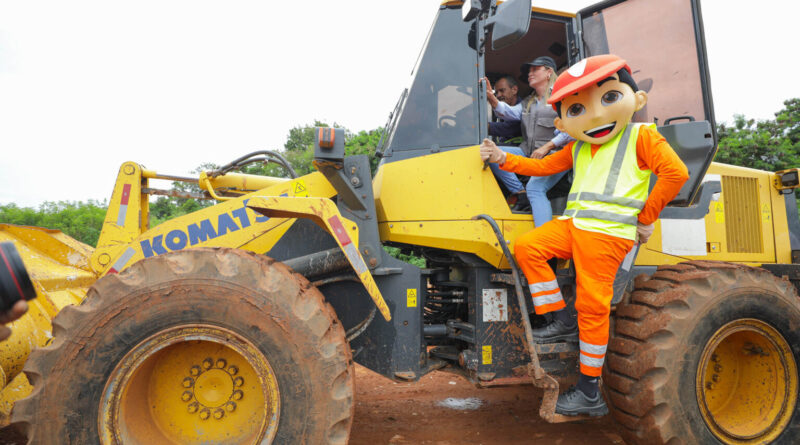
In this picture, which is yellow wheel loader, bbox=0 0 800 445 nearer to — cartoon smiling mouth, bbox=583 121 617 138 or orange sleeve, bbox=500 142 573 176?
orange sleeve, bbox=500 142 573 176

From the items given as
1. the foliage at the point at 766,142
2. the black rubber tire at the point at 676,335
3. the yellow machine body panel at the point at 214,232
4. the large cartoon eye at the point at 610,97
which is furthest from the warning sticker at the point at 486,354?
the foliage at the point at 766,142

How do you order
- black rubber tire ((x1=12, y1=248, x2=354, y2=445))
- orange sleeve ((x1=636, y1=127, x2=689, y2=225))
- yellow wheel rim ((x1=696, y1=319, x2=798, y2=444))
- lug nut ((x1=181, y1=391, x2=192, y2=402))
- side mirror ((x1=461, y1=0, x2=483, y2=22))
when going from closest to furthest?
black rubber tire ((x1=12, y1=248, x2=354, y2=445)), lug nut ((x1=181, y1=391, x2=192, y2=402)), orange sleeve ((x1=636, y1=127, x2=689, y2=225)), yellow wheel rim ((x1=696, y1=319, x2=798, y2=444)), side mirror ((x1=461, y1=0, x2=483, y2=22))

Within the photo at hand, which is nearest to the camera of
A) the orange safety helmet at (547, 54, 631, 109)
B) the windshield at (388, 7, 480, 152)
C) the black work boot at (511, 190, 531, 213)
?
the orange safety helmet at (547, 54, 631, 109)

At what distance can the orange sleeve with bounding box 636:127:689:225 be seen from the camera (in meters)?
2.53

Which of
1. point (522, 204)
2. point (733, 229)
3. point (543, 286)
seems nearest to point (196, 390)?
point (543, 286)

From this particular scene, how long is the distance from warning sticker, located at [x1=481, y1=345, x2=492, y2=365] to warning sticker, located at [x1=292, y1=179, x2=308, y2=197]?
1.60 meters

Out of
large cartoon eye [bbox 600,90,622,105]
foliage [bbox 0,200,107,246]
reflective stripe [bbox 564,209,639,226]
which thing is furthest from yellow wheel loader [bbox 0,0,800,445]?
foliage [bbox 0,200,107,246]

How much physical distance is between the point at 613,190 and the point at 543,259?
0.59m

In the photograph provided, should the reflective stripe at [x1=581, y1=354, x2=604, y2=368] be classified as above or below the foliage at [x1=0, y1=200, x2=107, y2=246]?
below

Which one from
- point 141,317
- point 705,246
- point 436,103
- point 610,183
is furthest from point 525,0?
point 141,317

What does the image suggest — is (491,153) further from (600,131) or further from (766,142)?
(766,142)

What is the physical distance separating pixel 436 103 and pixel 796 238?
3400mm

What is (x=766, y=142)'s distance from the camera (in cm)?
1184

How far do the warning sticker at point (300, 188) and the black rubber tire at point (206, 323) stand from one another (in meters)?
0.83
